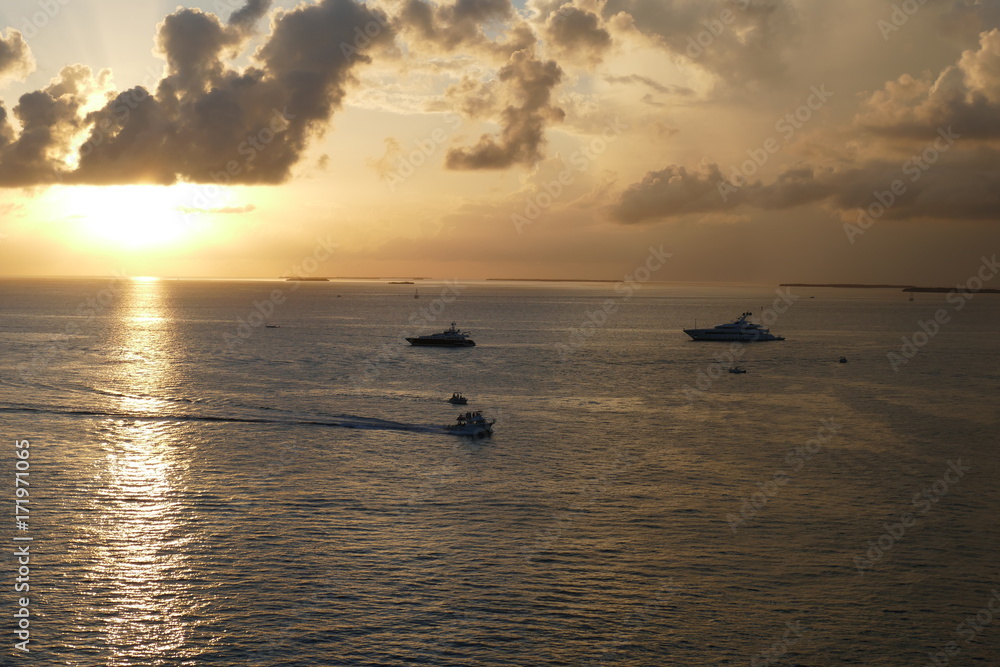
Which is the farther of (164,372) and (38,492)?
(164,372)

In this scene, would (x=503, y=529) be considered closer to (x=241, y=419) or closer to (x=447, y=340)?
(x=241, y=419)

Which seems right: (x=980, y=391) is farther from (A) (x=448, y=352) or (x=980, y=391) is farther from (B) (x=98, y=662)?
(B) (x=98, y=662)

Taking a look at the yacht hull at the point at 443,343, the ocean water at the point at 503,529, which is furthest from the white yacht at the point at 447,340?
the ocean water at the point at 503,529

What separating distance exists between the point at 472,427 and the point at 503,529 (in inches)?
1141

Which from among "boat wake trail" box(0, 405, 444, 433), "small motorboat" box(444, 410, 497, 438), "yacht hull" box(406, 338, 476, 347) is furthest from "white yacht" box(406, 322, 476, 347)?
"small motorboat" box(444, 410, 497, 438)

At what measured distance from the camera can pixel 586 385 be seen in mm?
119625

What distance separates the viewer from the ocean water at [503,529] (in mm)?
38688

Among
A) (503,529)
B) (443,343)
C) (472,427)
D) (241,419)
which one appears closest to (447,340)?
(443,343)

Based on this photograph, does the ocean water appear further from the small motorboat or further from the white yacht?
the white yacht

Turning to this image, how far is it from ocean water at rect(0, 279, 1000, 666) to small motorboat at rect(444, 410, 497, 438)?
6.01 ft

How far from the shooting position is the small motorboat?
81.2 metres

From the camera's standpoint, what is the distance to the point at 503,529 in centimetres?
5297

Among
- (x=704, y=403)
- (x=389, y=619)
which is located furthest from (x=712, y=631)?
(x=704, y=403)

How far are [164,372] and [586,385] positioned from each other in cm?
6482
